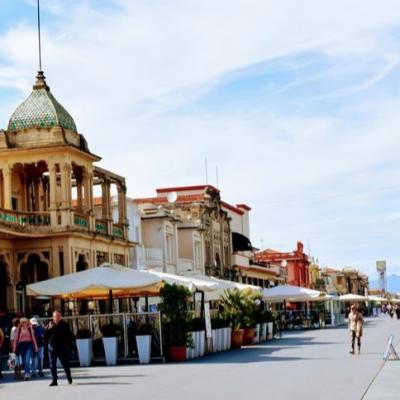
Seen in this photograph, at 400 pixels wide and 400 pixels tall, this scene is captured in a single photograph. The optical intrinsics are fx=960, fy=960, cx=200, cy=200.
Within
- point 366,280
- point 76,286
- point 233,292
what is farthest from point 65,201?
point 366,280

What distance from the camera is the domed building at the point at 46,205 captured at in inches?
1406

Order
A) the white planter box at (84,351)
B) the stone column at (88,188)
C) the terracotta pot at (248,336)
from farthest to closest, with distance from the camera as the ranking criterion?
1. the stone column at (88,188)
2. the terracotta pot at (248,336)
3. the white planter box at (84,351)

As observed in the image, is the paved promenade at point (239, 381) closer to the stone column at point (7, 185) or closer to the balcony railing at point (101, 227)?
the balcony railing at point (101, 227)

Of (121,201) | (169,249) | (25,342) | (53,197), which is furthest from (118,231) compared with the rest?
(25,342)

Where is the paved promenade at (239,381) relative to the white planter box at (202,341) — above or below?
below

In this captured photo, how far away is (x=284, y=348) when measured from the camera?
31.7 m

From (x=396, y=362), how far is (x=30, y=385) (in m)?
Result: 8.55

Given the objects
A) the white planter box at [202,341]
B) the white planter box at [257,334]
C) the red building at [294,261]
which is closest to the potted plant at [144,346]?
the white planter box at [202,341]

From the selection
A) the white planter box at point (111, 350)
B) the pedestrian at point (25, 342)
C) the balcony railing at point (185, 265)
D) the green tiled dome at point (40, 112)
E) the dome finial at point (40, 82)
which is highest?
the dome finial at point (40, 82)

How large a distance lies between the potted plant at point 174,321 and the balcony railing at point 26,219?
31.3 feet

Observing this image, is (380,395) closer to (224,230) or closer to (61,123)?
(61,123)

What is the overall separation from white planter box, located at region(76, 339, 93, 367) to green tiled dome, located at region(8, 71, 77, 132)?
12.6 metres

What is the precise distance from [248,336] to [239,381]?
17.4 meters

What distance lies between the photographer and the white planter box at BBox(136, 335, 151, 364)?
25.9m
